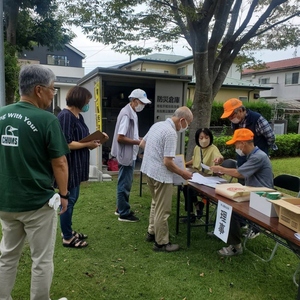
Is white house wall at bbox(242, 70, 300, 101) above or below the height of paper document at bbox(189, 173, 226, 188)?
above

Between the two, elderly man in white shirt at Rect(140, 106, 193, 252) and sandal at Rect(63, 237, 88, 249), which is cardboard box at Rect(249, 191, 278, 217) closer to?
elderly man in white shirt at Rect(140, 106, 193, 252)

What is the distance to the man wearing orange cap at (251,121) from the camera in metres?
3.54

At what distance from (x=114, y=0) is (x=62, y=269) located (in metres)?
5.02

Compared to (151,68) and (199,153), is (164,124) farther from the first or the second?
(151,68)

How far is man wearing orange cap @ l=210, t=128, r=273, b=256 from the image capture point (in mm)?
2855

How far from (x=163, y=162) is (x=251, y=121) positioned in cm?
141

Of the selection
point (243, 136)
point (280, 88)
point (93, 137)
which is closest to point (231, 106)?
point (243, 136)

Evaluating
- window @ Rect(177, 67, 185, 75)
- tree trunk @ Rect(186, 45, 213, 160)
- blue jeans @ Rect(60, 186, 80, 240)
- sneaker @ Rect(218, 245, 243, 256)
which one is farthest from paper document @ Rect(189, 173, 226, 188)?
window @ Rect(177, 67, 185, 75)

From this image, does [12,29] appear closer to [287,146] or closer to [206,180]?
[206,180]

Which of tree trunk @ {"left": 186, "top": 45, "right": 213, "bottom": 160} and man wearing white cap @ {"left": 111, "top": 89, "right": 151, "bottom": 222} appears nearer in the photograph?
man wearing white cap @ {"left": 111, "top": 89, "right": 151, "bottom": 222}

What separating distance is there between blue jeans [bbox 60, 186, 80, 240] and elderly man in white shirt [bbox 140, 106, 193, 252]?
762 millimetres

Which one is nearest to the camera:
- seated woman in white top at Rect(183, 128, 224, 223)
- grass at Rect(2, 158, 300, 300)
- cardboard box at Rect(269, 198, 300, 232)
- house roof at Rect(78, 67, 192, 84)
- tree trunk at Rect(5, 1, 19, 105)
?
cardboard box at Rect(269, 198, 300, 232)

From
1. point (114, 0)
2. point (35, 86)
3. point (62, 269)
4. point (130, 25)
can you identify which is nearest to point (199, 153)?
point (62, 269)

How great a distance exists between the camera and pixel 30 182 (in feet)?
5.83
